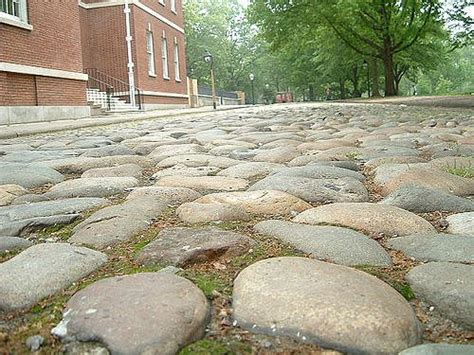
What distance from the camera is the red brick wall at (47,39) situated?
11.8 metres

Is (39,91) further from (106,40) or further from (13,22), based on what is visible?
(106,40)

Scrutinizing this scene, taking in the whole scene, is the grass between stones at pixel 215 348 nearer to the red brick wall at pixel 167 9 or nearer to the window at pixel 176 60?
the red brick wall at pixel 167 9

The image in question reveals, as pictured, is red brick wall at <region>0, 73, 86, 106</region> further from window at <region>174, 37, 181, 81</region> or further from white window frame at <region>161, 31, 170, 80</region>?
window at <region>174, 37, 181, 81</region>

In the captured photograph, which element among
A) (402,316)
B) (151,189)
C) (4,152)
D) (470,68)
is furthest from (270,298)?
(470,68)

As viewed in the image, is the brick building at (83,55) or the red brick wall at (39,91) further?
the brick building at (83,55)

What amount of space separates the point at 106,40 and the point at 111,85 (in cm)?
188

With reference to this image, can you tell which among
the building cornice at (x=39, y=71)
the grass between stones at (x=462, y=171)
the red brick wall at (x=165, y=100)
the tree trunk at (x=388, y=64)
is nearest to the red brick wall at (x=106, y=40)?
the red brick wall at (x=165, y=100)

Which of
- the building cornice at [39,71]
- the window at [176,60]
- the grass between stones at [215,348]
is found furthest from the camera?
the window at [176,60]

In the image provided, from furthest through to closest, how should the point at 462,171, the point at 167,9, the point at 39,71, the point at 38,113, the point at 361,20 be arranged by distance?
the point at 167,9 → the point at 361,20 → the point at 39,71 → the point at 38,113 → the point at 462,171

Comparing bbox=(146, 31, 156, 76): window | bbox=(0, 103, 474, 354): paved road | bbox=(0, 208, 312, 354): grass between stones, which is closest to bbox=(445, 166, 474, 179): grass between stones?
bbox=(0, 103, 474, 354): paved road

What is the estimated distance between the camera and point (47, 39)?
43.4 feet

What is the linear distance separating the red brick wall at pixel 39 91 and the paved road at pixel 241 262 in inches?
368

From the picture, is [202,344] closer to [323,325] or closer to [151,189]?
[323,325]

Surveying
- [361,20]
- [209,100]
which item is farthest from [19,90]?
[209,100]
